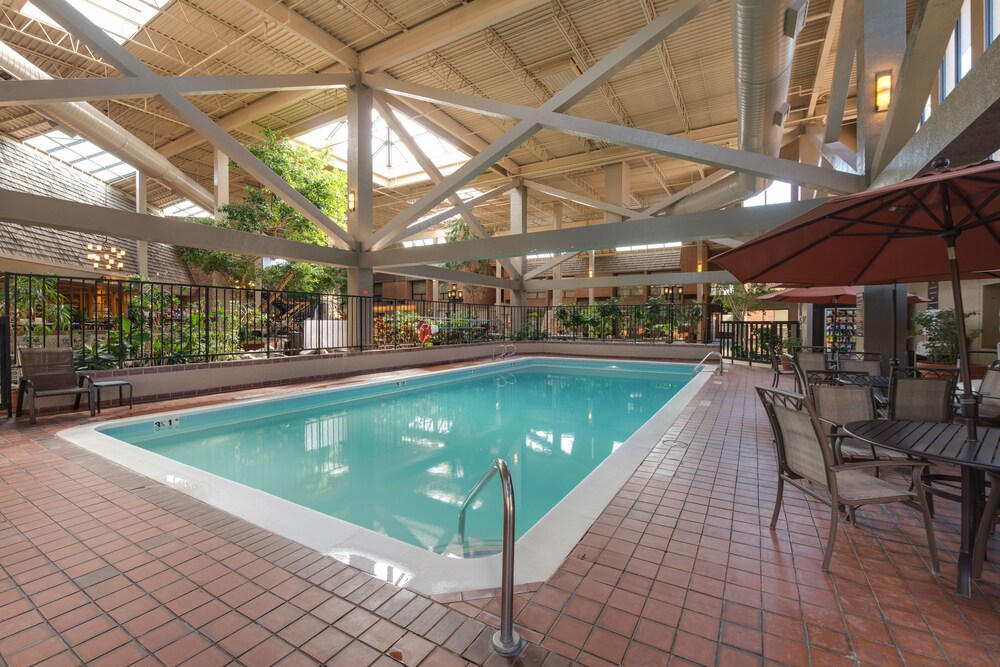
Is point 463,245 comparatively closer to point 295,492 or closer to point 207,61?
point 207,61

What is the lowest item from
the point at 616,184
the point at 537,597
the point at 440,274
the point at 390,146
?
the point at 537,597

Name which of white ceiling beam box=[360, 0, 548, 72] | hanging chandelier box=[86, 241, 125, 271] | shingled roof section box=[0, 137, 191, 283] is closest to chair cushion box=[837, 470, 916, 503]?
white ceiling beam box=[360, 0, 548, 72]

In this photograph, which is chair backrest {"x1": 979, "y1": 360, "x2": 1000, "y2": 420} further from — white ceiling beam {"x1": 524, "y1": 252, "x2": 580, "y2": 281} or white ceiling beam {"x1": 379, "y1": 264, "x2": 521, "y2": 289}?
white ceiling beam {"x1": 524, "y1": 252, "x2": 580, "y2": 281}

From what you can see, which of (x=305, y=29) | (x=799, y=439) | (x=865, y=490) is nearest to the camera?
(x=865, y=490)

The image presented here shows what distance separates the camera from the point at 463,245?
10820 millimetres

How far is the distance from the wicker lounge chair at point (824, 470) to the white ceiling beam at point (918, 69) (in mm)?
4563

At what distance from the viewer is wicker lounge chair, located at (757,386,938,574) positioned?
208cm

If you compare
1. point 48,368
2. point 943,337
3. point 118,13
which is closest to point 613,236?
point 943,337

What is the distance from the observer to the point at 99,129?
10086 mm

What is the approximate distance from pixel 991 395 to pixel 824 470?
2.71 metres

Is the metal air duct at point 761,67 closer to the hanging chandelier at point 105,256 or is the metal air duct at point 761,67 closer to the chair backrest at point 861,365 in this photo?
the chair backrest at point 861,365

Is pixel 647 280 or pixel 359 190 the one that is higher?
pixel 359 190

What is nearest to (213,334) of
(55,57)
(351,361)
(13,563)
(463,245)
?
(351,361)

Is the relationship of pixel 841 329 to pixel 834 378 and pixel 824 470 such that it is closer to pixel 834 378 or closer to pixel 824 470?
pixel 834 378
